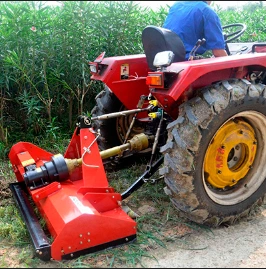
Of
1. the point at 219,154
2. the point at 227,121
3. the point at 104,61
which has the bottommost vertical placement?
the point at 219,154

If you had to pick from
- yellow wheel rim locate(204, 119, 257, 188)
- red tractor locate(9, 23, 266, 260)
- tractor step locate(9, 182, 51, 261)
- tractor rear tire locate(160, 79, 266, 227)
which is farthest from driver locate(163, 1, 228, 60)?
tractor step locate(9, 182, 51, 261)

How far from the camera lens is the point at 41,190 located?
96.5 inches

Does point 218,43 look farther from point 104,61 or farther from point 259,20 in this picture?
point 259,20

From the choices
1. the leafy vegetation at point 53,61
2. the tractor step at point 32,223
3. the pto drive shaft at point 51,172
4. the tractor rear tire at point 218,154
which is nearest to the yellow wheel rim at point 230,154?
the tractor rear tire at point 218,154

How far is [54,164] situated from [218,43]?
1.53 metres

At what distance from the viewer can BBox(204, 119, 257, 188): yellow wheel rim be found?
2604 mm

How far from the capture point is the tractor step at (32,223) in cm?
210

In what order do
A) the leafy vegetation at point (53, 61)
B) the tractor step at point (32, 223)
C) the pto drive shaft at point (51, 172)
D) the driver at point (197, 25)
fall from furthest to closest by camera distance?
the leafy vegetation at point (53, 61), the driver at point (197, 25), the pto drive shaft at point (51, 172), the tractor step at point (32, 223)

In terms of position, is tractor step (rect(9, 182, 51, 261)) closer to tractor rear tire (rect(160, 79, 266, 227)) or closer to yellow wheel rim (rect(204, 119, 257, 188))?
tractor rear tire (rect(160, 79, 266, 227))

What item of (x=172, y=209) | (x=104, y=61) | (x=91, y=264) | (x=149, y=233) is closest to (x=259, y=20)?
(x=104, y=61)

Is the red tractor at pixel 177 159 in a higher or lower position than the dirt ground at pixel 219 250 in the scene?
higher

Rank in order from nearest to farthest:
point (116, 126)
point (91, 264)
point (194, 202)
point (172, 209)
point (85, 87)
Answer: point (91, 264), point (194, 202), point (172, 209), point (116, 126), point (85, 87)

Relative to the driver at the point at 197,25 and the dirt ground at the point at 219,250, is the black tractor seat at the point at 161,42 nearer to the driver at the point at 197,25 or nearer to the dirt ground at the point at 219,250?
the driver at the point at 197,25

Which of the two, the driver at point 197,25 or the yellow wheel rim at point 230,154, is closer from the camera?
the yellow wheel rim at point 230,154
